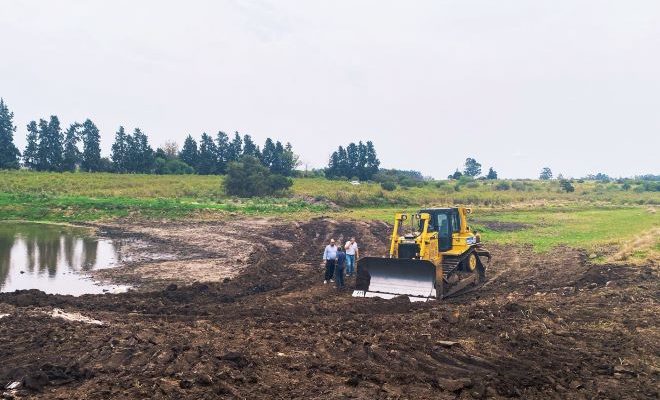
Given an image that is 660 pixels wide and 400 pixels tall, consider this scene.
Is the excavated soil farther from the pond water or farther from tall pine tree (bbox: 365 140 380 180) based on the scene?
tall pine tree (bbox: 365 140 380 180)

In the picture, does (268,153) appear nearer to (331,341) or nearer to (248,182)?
(248,182)

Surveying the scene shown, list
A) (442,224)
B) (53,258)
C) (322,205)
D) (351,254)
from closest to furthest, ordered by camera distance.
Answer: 1. (442,224)
2. (351,254)
3. (53,258)
4. (322,205)

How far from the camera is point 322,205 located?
161ft

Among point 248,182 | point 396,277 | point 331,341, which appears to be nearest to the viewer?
point 331,341

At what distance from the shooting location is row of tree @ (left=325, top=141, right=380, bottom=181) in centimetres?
9689

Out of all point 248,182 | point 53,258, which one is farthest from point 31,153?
point 53,258

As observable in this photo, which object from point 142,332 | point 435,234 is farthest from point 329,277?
point 142,332

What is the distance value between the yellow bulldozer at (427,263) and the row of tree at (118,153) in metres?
60.1

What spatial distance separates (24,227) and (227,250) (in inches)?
602

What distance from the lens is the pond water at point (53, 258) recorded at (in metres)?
17.7


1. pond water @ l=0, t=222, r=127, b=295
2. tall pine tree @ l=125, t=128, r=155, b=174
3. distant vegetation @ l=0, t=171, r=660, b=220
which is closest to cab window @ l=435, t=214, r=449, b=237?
pond water @ l=0, t=222, r=127, b=295

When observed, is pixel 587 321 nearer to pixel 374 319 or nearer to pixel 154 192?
pixel 374 319

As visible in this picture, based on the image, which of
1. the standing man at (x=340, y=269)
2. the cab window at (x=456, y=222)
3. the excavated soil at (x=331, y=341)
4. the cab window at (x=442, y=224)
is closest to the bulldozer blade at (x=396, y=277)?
the excavated soil at (x=331, y=341)

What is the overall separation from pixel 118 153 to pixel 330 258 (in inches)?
2977
